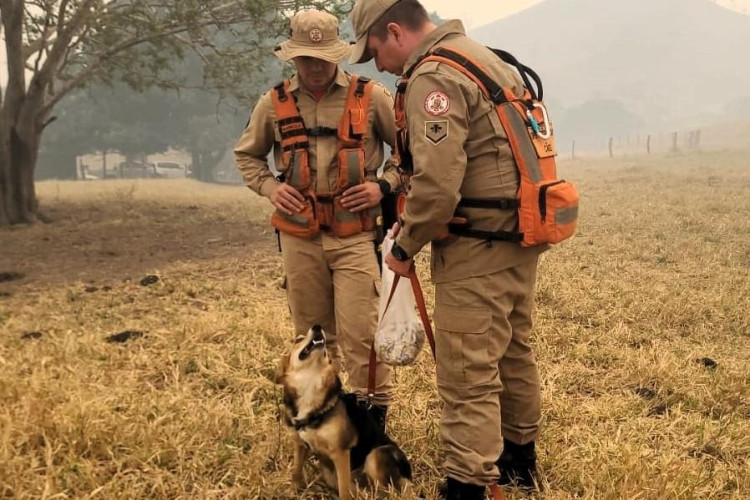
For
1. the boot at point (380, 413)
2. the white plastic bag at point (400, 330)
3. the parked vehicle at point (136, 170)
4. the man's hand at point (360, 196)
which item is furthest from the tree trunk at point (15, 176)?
the parked vehicle at point (136, 170)

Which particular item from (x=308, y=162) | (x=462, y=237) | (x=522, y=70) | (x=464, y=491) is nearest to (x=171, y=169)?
(x=308, y=162)

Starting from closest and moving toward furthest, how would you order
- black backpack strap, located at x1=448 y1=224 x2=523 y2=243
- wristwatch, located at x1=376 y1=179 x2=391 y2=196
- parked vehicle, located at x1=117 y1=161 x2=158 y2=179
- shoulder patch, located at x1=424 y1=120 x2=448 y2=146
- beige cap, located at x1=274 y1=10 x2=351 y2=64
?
shoulder patch, located at x1=424 y1=120 x2=448 y2=146 < black backpack strap, located at x1=448 y1=224 x2=523 y2=243 < beige cap, located at x1=274 y1=10 x2=351 y2=64 < wristwatch, located at x1=376 y1=179 x2=391 y2=196 < parked vehicle, located at x1=117 y1=161 x2=158 y2=179

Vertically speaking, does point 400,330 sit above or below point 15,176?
below

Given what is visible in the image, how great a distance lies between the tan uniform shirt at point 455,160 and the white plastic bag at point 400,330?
0.74ft

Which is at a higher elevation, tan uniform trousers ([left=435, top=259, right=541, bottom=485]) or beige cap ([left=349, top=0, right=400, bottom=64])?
beige cap ([left=349, top=0, right=400, bottom=64])

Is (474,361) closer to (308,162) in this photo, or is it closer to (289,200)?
(289,200)

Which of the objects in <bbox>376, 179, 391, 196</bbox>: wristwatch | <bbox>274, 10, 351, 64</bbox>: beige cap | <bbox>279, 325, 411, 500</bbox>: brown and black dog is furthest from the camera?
<bbox>376, 179, 391, 196</bbox>: wristwatch

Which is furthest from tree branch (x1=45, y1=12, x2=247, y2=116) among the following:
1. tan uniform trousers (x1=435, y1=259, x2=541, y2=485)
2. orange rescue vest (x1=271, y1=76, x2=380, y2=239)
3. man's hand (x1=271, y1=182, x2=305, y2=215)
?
tan uniform trousers (x1=435, y1=259, x2=541, y2=485)

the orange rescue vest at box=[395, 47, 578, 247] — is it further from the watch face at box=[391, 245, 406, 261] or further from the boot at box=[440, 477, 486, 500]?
the boot at box=[440, 477, 486, 500]

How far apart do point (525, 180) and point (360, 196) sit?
3.86 feet

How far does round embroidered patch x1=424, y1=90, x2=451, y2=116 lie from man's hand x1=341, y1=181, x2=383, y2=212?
3.68 ft

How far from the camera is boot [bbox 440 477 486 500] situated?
→ 2.85 metres

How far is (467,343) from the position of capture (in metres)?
2.79

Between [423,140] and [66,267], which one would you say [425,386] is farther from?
[66,267]
